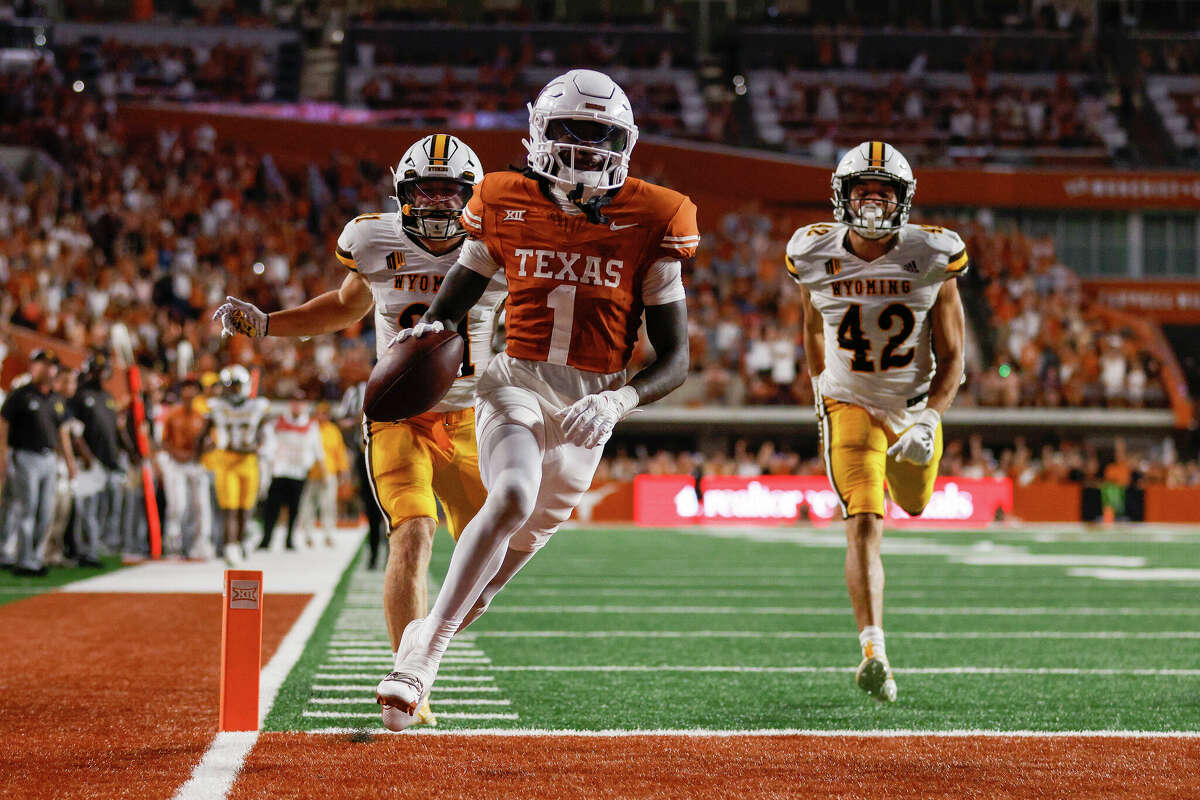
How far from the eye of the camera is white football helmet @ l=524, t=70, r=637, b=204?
4215 mm

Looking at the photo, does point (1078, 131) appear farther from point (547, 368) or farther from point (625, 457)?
point (547, 368)

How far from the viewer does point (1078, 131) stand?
3250 centimetres

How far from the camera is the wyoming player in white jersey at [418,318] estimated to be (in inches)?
197

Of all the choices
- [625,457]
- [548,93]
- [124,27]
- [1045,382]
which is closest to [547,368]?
[548,93]

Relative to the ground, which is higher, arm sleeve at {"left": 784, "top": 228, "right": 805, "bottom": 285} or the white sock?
arm sleeve at {"left": 784, "top": 228, "right": 805, "bottom": 285}

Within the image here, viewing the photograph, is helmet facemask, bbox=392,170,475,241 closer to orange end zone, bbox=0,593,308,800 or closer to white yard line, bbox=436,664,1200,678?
orange end zone, bbox=0,593,308,800

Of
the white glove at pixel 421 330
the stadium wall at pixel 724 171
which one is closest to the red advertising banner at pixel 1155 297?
the stadium wall at pixel 724 171

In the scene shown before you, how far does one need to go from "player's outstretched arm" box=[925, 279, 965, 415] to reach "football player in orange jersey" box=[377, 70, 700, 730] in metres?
1.78

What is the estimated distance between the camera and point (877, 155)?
5.77 m

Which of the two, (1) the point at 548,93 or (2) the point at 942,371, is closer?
(1) the point at 548,93

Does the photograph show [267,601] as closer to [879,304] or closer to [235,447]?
[235,447]

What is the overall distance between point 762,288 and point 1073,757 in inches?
894

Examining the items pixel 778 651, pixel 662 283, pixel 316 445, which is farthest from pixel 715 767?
pixel 316 445

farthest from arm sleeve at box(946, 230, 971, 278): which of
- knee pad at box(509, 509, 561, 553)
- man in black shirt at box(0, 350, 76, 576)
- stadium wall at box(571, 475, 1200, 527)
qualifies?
stadium wall at box(571, 475, 1200, 527)
